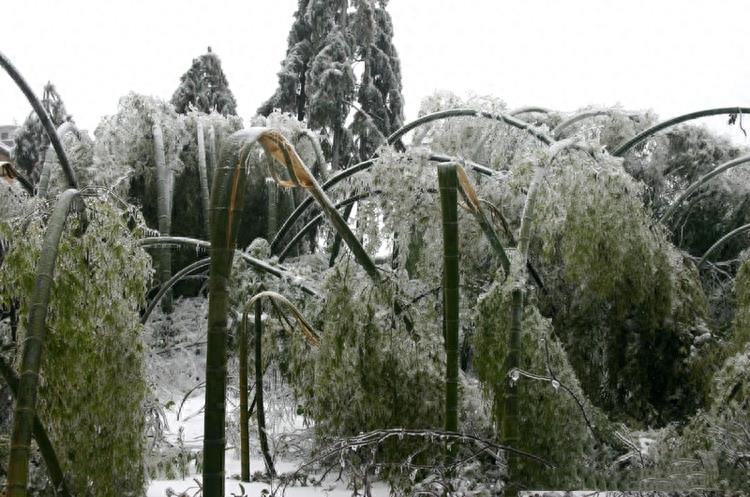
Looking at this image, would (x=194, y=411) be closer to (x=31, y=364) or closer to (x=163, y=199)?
(x=163, y=199)

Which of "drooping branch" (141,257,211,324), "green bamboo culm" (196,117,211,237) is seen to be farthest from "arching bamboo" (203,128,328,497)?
"green bamboo culm" (196,117,211,237)

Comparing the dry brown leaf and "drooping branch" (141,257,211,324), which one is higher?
the dry brown leaf

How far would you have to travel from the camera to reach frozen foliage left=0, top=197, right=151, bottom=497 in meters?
2.79

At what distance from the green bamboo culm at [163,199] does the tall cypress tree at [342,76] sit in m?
6.72

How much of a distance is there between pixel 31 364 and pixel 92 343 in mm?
422

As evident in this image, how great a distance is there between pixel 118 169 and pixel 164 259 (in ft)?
4.34

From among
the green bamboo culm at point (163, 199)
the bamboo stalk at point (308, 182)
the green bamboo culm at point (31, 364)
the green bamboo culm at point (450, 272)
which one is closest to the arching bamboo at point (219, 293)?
the bamboo stalk at point (308, 182)

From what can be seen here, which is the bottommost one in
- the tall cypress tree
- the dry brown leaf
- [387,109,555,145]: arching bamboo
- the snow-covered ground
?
the snow-covered ground

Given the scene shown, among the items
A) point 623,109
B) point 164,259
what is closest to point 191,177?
point 164,259

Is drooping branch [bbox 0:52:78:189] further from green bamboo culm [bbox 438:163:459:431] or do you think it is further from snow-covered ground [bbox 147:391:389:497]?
green bamboo culm [bbox 438:163:459:431]

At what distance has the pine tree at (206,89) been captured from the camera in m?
16.8

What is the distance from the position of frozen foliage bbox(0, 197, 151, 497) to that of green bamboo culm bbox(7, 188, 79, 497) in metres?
0.17

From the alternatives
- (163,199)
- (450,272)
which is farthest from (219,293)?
(163,199)

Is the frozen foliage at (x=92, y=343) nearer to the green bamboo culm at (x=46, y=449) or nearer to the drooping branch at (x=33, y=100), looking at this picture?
the green bamboo culm at (x=46, y=449)
